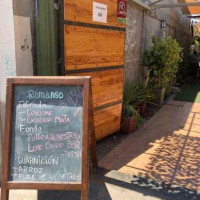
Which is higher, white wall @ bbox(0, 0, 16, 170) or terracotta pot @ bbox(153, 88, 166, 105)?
white wall @ bbox(0, 0, 16, 170)

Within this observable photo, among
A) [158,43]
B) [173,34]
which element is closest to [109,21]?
[158,43]

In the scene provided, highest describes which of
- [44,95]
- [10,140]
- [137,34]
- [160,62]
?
[137,34]

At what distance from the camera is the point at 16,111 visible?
100 inches

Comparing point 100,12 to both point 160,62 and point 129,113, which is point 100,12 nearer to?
point 129,113

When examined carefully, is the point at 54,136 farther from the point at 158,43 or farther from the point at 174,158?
the point at 158,43

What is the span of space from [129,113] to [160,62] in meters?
2.28

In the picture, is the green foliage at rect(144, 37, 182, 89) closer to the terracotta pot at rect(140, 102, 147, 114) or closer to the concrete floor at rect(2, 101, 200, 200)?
the terracotta pot at rect(140, 102, 147, 114)

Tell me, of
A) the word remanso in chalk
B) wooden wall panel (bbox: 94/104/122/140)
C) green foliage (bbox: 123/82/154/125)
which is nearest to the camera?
the word remanso in chalk

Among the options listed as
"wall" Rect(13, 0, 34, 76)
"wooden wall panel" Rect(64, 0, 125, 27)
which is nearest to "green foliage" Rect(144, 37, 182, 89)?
"wooden wall panel" Rect(64, 0, 125, 27)

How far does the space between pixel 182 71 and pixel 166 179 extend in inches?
357

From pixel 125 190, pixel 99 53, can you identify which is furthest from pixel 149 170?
pixel 99 53

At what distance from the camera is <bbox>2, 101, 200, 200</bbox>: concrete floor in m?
3.17

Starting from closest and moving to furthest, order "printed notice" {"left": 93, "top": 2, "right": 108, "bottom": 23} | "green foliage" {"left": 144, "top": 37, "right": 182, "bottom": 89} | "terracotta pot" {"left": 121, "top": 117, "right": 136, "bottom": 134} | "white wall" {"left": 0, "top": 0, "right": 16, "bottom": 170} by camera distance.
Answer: "white wall" {"left": 0, "top": 0, "right": 16, "bottom": 170}, "printed notice" {"left": 93, "top": 2, "right": 108, "bottom": 23}, "terracotta pot" {"left": 121, "top": 117, "right": 136, "bottom": 134}, "green foliage" {"left": 144, "top": 37, "right": 182, "bottom": 89}

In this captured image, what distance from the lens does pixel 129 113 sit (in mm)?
5426
